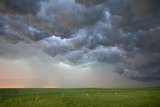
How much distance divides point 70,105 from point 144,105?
12849 millimetres

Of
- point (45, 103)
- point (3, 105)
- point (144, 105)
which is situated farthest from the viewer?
point (144, 105)

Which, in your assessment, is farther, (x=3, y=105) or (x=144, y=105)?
(x=144, y=105)

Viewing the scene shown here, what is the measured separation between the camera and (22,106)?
31.9 meters

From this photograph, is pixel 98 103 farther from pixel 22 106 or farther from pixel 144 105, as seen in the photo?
pixel 22 106

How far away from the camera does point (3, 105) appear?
104 ft

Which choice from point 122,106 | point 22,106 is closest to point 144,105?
point 122,106

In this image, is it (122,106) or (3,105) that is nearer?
(3,105)

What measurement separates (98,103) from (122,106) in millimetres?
3940

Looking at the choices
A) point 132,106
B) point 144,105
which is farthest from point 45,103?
point 144,105

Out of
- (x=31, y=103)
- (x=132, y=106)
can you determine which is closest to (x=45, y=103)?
(x=31, y=103)

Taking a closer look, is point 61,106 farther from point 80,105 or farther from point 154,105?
point 154,105

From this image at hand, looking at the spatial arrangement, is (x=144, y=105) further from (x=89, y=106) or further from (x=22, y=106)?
(x=22, y=106)

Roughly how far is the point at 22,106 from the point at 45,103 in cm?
377

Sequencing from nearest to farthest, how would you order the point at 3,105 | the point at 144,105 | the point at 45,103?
the point at 3,105 → the point at 45,103 → the point at 144,105
